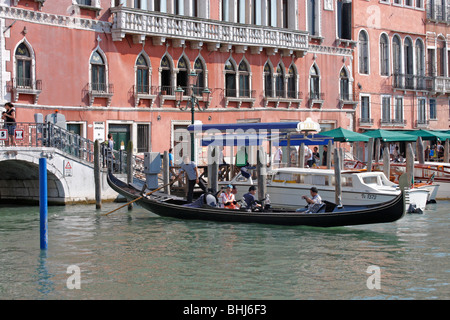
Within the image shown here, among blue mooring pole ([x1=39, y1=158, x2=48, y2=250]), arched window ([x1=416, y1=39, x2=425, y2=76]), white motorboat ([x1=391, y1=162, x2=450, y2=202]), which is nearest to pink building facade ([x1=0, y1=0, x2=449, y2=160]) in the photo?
arched window ([x1=416, y1=39, x2=425, y2=76])

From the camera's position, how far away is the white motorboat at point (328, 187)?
58.0 ft

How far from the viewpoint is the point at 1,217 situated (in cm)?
1772

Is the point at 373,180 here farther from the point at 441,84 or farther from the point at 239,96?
the point at 441,84

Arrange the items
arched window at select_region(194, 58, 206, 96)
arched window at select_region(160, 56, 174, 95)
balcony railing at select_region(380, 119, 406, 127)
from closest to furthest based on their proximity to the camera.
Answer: arched window at select_region(160, 56, 174, 95) < arched window at select_region(194, 58, 206, 96) < balcony railing at select_region(380, 119, 406, 127)

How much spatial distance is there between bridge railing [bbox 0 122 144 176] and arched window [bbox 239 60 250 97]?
22.8ft

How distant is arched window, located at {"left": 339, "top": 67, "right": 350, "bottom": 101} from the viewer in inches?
1228

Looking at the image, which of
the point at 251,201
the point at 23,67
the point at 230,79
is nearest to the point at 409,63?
the point at 230,79

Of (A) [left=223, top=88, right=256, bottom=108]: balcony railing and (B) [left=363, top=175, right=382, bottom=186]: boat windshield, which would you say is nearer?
(B) [left=363, top=175, right=382, bottom=186]: boat windshield

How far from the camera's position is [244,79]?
27.6m

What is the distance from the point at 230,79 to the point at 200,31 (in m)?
2.41

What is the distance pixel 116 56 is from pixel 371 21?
12959mm

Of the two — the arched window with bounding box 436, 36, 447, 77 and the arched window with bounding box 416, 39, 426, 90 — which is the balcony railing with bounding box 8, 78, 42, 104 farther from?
the arched window with bounding box 436, 36, 447, 77
